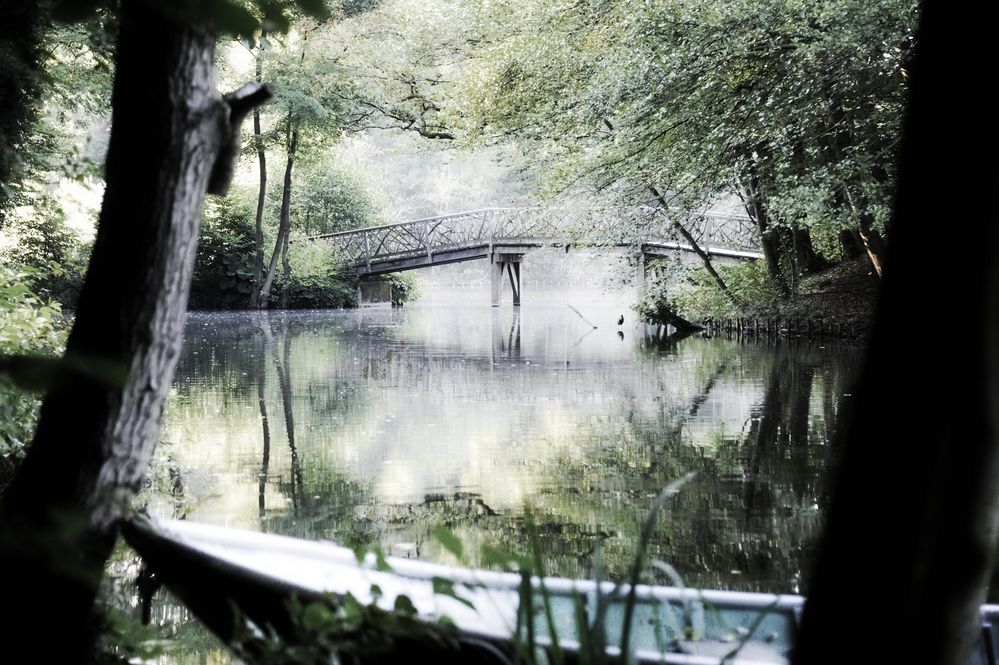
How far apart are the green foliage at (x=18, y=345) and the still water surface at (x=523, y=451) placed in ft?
1.91

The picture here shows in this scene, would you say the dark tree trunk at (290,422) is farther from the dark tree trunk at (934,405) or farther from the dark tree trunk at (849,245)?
the dark tree trunk at (849,245)

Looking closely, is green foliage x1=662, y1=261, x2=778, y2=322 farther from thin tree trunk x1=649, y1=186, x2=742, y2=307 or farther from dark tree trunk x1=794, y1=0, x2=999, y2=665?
dark tree trunk x1=794, y1=0, x2=999, y2=665

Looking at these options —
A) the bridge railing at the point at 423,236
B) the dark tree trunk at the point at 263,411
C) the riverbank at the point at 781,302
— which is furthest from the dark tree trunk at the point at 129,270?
the bridge railing at the point at 423,236

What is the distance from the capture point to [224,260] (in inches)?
830

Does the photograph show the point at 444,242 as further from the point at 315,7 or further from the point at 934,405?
the point at 934,405

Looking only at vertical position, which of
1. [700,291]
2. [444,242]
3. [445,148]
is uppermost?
[445,148]

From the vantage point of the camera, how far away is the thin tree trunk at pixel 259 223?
63.5 feet

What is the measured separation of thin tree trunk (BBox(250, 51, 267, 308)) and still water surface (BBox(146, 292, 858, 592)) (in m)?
9.10

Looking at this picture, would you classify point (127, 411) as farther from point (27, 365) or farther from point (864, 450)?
point (864, 450)

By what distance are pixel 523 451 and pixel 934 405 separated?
4.87 metres

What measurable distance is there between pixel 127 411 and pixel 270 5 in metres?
0.65

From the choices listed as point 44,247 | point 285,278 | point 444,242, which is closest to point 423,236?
point 444,242

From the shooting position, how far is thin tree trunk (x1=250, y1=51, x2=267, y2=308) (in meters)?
19.4

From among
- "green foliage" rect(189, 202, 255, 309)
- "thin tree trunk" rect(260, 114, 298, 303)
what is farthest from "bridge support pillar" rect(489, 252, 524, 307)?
"green foliage" rect(189, 202, 255, 309)
